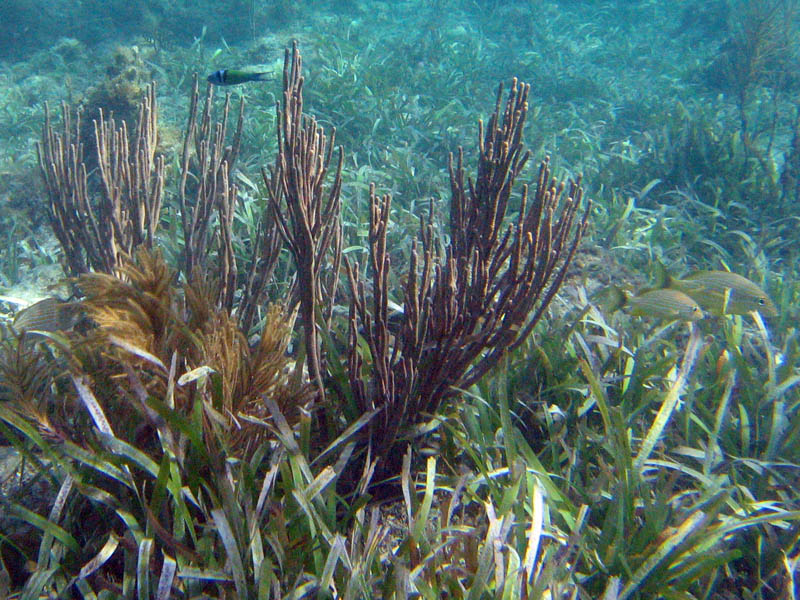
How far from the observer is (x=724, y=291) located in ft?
A: 9.98

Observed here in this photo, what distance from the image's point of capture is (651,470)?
2.33 m

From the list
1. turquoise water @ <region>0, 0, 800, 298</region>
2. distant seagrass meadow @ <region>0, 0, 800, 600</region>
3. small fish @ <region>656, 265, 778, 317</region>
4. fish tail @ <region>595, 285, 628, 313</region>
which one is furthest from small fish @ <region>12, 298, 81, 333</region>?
small fish @ <region>656, 265, 778, 317</region>

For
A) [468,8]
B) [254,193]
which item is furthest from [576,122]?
[468,8]

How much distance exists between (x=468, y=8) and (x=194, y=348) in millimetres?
18157

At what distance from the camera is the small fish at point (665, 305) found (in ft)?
9.03

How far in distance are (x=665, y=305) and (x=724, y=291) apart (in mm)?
596

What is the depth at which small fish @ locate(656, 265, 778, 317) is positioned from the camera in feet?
9.88

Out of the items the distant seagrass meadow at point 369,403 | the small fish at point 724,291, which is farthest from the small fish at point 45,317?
the small fish at point 724,291

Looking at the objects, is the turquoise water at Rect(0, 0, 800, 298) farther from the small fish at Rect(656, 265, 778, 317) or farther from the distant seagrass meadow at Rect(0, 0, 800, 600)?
the small fish at Rect(656, 265, 778, 317)

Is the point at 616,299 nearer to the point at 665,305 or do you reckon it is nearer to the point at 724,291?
the point at 665,305

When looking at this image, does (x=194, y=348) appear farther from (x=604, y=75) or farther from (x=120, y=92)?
(x=604, y=75)

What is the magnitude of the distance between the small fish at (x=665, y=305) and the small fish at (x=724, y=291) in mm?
211

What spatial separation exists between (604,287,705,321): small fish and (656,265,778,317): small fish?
0.21 metres

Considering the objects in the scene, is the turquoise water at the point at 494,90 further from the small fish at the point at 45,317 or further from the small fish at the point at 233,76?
the small fish at the point at 45,317
